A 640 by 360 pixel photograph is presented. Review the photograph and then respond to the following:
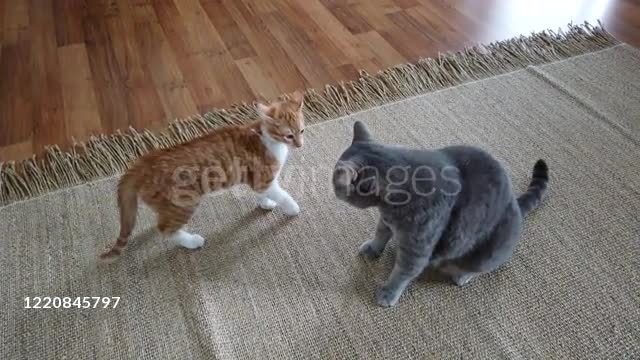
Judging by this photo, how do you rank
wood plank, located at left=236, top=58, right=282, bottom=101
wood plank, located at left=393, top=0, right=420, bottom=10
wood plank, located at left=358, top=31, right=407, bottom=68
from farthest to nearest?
wood plank, located at left=393, top=0, right=420, bottom=10, wood plank, located at left=358, top=31, right=407, bottom=68, wood plank, located at left=236, top=58, right=282, bottom=101

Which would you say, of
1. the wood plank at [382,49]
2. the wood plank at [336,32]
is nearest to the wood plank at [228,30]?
the wood plank at [336,32]

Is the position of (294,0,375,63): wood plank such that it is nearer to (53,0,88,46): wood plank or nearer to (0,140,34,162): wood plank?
(53,0,88,46): wood plank

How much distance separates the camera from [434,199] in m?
0.83

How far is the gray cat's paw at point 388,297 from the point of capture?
1007 millimetres

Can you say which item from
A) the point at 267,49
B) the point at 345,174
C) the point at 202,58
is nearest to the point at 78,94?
the point at 202,58

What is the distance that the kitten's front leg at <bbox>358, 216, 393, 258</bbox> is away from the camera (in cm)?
107

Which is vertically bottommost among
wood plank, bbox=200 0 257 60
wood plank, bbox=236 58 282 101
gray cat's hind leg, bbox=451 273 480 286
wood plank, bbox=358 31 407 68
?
wood plank, bbox=200 0 257 60

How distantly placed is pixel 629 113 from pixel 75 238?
5.39 ft

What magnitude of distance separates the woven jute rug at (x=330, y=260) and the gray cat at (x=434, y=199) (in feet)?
0.41

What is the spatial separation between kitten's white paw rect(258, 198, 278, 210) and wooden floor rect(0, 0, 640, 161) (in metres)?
0.49

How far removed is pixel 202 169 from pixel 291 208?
287 mm

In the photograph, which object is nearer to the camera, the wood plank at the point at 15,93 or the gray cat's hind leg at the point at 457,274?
the gray cat's hind leg at the point at 457,274

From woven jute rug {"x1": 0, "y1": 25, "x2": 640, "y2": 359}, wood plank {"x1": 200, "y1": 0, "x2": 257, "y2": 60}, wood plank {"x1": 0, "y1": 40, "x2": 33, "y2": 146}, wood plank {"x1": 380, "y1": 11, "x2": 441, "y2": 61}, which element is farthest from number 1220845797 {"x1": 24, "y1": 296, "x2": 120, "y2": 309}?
wood plank {"x1": 380, "y1": 11, "x2": 441, "y2": 61}

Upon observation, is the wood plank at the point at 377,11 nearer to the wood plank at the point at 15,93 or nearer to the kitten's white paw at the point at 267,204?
the kitten's white paw at the point at 267,204
